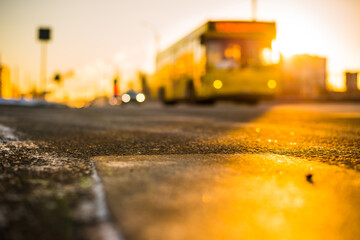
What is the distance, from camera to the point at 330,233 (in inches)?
49.6

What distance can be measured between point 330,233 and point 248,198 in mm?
420

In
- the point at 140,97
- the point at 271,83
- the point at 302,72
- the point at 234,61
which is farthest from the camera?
A: the point at 302,72

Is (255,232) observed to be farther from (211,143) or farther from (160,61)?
(160,61)

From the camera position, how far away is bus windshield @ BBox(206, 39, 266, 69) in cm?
1511

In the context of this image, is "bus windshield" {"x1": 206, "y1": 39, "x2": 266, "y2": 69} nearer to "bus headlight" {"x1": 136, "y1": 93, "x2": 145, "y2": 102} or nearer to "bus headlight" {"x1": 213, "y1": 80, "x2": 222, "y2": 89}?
"bus headlight" {"x1": 213, "y1": 80, "x2": 222, "y2": 89}

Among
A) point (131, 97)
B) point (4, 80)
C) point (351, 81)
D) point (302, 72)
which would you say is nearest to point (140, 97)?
point (131, 97)

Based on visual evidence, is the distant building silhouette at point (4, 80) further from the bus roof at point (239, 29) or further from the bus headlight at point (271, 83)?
the bus headlight at point (271, 83)

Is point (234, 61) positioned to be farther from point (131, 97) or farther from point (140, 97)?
point (131, 97)

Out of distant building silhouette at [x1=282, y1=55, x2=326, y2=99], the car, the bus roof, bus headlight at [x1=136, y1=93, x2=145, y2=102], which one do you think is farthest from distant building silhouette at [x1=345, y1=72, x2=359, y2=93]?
the bus roof

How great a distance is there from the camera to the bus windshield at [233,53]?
49.6ft

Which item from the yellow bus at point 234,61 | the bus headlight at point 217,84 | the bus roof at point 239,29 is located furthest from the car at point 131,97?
the bus roof at point 239,29

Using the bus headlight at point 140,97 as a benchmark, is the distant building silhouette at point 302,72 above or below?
above

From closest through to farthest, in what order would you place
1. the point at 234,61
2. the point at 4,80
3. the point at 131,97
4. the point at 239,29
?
1. the point at 239,29
2. the point at 234,61
3. the point at 131,97
4. the point at 4,80

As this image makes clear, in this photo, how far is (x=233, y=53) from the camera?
15.4 m
